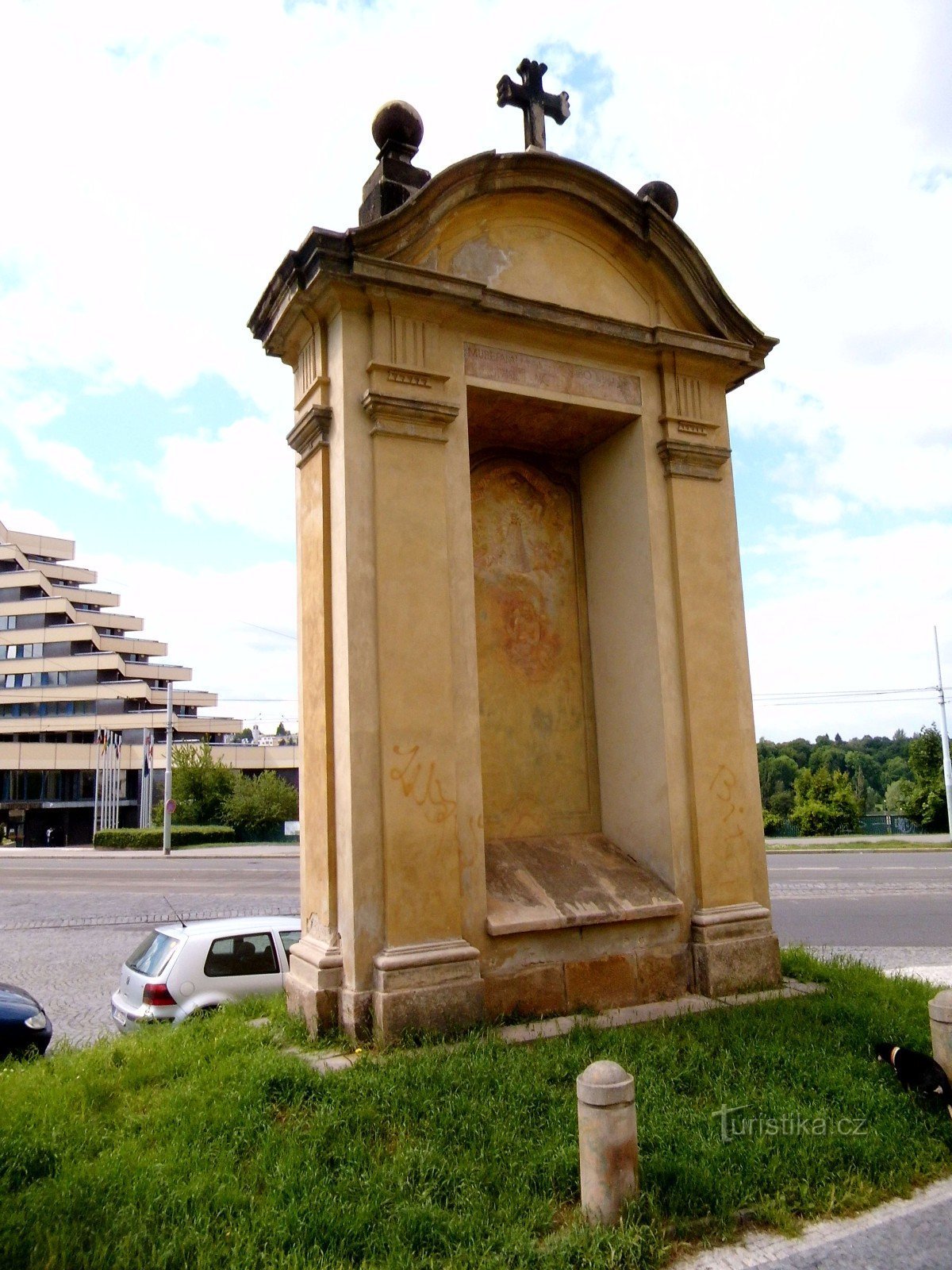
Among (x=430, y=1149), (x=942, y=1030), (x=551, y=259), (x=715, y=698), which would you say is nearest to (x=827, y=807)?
(x=715, y=698)

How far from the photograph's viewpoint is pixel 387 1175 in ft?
13.2

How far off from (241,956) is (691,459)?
6.17 metres

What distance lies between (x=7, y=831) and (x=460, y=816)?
192 feet

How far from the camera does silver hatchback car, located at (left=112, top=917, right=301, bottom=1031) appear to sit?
26.2 ft

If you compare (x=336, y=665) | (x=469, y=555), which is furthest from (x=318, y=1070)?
(x=469, y=555)

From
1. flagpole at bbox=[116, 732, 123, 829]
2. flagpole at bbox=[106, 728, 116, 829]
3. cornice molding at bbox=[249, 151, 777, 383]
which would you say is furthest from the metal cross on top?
flagpole at bbox=[116, 732, 123, 829]

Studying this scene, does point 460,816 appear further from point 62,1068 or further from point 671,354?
point 671,354

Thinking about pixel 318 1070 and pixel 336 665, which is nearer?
pixel 318 1070

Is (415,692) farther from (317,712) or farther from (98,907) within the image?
(98,907)

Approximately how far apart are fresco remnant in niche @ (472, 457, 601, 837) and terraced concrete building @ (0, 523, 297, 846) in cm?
4989

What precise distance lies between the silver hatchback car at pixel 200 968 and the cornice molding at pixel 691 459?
213 inches

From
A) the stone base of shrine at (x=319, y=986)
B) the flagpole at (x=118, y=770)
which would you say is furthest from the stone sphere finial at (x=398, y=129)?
the flagpole at (x=118, y=770)

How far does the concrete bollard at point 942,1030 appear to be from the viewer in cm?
512

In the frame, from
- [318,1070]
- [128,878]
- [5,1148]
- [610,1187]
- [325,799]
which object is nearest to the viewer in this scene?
[610,1187]
